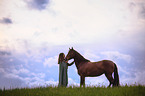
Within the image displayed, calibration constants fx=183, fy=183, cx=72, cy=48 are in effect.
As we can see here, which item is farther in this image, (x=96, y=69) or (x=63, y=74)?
(x=63, y=74)

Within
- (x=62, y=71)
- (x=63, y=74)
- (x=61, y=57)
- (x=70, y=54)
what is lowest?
(x=63, y=74)

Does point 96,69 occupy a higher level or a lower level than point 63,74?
higher

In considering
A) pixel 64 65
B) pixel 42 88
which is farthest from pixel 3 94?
pixel 64 65

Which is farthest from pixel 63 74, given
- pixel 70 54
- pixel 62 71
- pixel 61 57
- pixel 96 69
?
pixel 96 69

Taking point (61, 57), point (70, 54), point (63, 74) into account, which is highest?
point (70, 54)

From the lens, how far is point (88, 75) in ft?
33.0

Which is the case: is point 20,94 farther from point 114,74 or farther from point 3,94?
point 114,74

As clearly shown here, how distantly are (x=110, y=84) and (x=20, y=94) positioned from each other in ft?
15.6

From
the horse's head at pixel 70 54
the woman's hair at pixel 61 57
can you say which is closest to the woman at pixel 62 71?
the woman's hair at pixel 61 57

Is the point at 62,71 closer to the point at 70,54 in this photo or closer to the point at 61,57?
the point at 61,57

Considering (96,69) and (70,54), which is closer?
(96,69)

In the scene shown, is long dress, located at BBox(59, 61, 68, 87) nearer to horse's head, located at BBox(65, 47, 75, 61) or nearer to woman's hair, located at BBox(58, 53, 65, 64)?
woman's hair, located at BBox(58, 53, 65, 64)

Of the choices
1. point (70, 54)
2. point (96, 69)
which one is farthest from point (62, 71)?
point (96, 69)

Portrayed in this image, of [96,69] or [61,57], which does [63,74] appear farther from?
[96,69]
